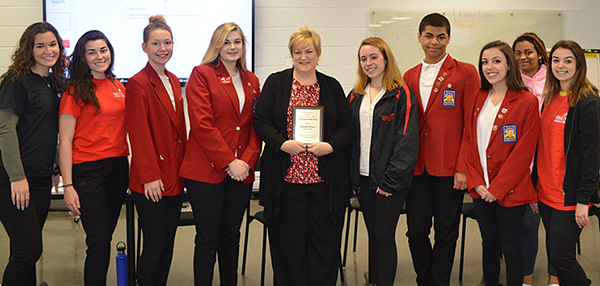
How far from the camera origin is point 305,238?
2393mm

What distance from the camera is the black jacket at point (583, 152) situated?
2.10 metres

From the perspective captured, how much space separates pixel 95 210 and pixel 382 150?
165 centimetres

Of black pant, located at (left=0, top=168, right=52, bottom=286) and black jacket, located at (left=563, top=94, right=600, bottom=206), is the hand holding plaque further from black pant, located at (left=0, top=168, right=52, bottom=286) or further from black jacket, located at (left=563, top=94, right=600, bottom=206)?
black pant, located at (left=0, top=168, right=52, bottom=286)

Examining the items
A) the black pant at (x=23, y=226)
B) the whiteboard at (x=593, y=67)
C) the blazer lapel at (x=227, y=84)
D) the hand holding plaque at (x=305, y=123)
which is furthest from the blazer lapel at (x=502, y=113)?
the whiteboard at (x=593, y=67)

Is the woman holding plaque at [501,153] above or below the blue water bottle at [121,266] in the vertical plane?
above

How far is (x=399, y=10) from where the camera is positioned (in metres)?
5.08

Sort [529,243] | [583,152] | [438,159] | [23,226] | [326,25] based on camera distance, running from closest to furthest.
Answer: [583,152], [23,226], [438,159], [529,243], [326,25]

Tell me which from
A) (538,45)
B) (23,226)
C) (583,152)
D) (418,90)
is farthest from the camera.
→ (538,45)

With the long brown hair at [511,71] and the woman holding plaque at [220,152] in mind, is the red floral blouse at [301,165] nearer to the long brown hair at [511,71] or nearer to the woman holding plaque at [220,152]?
the woman holding plaque at [220,152]

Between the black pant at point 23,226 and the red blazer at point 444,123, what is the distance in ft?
7.31

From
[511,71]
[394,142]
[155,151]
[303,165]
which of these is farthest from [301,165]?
[511,71]

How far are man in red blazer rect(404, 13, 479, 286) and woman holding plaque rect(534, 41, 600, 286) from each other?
44 centimetres

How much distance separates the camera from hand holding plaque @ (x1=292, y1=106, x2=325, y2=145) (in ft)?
7.46

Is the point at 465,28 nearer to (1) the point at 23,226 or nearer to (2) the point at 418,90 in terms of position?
(2) the point at 418,90
